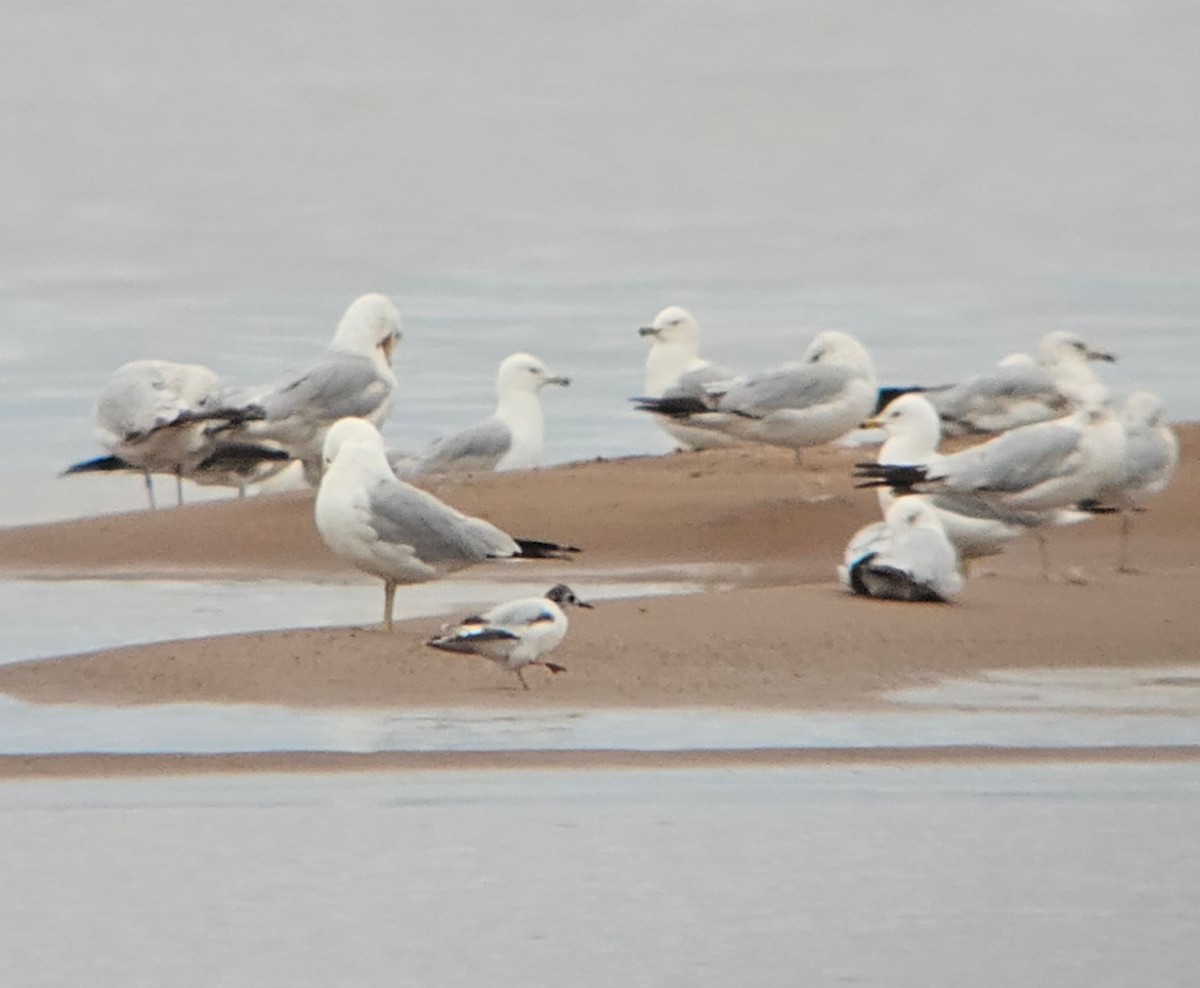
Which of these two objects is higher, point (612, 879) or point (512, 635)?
point (512, 635)

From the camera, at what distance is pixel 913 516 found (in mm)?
13523

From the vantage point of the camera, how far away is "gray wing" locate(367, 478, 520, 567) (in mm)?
12188

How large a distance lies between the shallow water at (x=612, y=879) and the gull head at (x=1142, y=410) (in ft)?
27.2

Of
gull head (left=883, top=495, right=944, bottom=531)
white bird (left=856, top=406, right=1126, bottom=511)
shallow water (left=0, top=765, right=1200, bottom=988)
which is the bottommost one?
shallow water (left=0, top=765, right=1200, bottom=988)

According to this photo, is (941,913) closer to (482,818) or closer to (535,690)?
(482,818)

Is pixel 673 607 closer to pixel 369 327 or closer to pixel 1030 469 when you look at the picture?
pixel 1030 469

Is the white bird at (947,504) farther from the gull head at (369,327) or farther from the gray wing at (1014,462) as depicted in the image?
the gull head at (369,327)

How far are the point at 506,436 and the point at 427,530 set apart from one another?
319 inches

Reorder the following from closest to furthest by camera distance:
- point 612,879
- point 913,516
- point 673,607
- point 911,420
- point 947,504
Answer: point 612,879 < point 673,607 < point 913,516 < point 947,504 < point 911,420

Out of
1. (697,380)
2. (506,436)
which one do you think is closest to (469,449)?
(506,436)

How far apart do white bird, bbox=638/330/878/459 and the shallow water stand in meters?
9.25

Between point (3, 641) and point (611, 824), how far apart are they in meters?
5.57

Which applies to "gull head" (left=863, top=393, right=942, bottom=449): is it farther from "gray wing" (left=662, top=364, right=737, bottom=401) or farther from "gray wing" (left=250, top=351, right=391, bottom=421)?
"gray wing" (left=250, top=351, right=391, bottom=421)

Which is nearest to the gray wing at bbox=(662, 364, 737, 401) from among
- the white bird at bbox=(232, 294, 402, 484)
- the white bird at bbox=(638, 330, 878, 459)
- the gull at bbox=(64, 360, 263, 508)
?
the white bird at bbox=(638, 330, 878, 459)
